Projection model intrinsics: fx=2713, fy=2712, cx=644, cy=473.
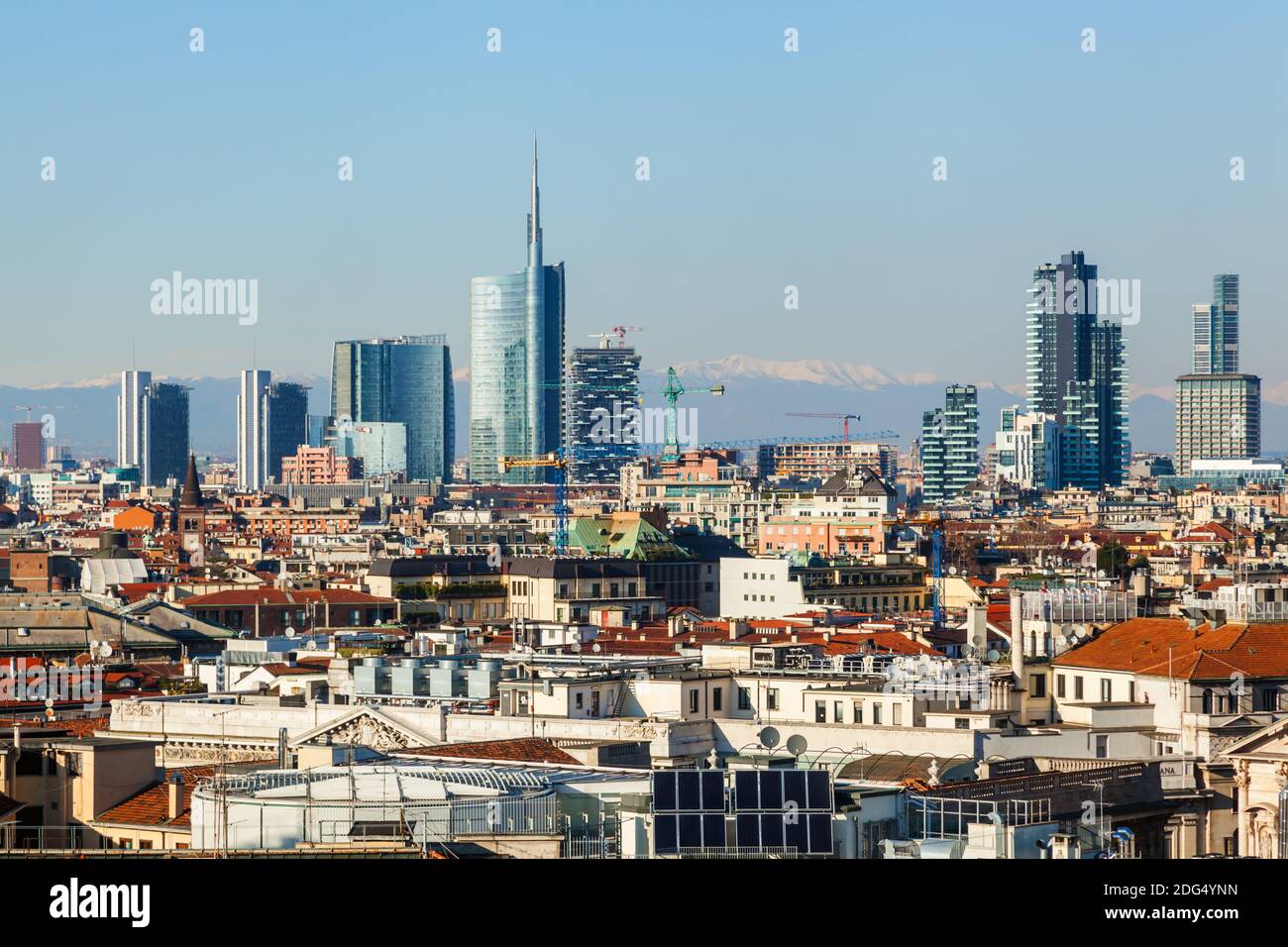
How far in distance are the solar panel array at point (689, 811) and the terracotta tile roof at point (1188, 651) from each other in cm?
2185

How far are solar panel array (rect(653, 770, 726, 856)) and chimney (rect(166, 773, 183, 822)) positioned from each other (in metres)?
8.28

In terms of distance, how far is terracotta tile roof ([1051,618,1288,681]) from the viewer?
128ft

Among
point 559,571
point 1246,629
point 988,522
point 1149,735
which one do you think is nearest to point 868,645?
point 1246,629

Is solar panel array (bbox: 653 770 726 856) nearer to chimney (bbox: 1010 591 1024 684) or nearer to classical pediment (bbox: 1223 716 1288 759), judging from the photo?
classical pediment (bbox: 1223 716 1288 759)

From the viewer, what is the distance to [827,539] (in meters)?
138

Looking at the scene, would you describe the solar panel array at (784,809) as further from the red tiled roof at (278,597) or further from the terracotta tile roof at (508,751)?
the red tiled roof at (278,597)

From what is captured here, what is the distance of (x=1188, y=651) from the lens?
39.9 metres

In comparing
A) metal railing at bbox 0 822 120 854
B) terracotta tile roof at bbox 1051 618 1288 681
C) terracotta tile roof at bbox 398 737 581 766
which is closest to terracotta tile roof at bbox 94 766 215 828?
metal railing at bbox 0 822 120 854

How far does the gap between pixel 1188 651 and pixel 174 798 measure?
19271 mm

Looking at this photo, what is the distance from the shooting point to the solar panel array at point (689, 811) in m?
16.7

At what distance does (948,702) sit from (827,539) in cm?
9982
